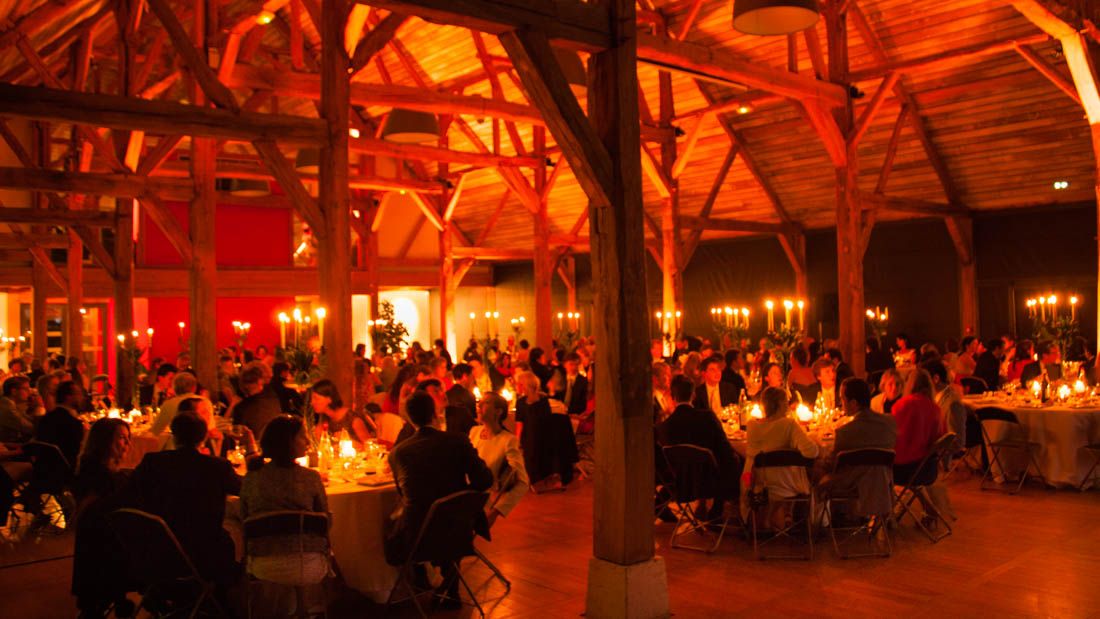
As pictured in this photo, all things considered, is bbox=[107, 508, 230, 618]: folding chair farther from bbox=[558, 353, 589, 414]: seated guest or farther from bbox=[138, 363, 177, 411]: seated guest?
bbox=[138, 363, 177, 411]: seated guest

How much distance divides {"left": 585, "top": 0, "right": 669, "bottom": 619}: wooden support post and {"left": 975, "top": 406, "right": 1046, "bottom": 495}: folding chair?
434 cm

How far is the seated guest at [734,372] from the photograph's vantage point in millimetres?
9258

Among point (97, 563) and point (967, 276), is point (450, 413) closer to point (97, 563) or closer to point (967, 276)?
point (97, 563)

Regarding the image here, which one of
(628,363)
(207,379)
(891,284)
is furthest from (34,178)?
(891,284)

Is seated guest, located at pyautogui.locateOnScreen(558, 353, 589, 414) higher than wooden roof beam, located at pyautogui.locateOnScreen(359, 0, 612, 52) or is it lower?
lower

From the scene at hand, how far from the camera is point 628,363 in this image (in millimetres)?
4707

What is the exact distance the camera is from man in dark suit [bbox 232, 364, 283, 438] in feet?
23.4

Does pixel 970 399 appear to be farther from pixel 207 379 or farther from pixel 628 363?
pixel 207 379

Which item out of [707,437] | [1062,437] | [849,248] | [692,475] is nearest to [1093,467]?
[1062,437]

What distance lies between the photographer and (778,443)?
19.3ft

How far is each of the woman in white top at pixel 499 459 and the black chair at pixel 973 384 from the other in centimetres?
599

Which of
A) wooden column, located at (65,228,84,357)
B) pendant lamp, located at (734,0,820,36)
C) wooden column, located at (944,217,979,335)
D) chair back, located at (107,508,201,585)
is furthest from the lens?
wooden column, located at (944,217,979,335)

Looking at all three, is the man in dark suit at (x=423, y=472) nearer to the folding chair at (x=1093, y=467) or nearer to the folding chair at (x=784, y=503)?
the folding chair at (x=784, y=503)

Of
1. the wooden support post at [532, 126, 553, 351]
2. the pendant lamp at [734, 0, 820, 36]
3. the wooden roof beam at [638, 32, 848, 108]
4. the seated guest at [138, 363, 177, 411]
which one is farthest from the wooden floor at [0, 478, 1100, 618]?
the wooden support post at [532, 126, 553, 351]
